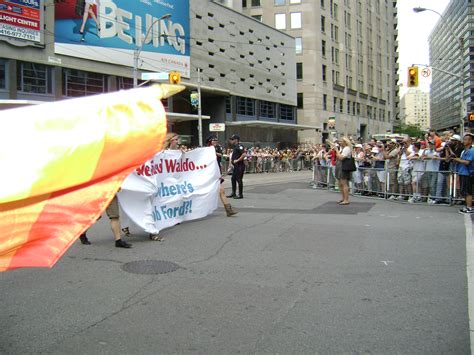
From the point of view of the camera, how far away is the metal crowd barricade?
12.2 m

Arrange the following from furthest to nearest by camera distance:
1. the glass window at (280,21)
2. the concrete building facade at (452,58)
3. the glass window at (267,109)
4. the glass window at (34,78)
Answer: the concrete building facade at (452,58), the glass window at (280,21), the glass window at (267,109), the glass window at (34,78)

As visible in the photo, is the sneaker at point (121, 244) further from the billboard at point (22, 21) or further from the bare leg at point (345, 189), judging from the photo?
the billboard at point (22, 21)

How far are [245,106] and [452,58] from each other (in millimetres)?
29327

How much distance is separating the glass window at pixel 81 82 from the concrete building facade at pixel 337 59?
26148 mm

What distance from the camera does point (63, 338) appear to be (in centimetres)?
385

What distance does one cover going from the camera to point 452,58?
59.5 m

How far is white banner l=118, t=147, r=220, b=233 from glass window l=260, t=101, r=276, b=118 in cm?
4147

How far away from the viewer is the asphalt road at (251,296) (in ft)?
12.5

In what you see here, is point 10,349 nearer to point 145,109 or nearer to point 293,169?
point 145,109

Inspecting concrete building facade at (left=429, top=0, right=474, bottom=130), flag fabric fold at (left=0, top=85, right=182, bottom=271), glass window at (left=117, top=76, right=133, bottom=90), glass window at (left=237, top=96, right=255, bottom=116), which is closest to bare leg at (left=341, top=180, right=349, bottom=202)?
flag fabric fold at (left=0, top=85, right=182, bottom=271)

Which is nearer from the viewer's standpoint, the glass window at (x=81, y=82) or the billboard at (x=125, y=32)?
the billboard at (x=125, y=32)

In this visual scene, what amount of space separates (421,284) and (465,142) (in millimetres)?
6732

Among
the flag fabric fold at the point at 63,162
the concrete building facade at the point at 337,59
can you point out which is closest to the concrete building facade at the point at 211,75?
the concrete building facade at the point at 337,59

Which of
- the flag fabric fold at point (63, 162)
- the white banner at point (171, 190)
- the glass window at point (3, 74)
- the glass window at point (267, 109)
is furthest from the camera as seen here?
the glass window at point (267, 109)
